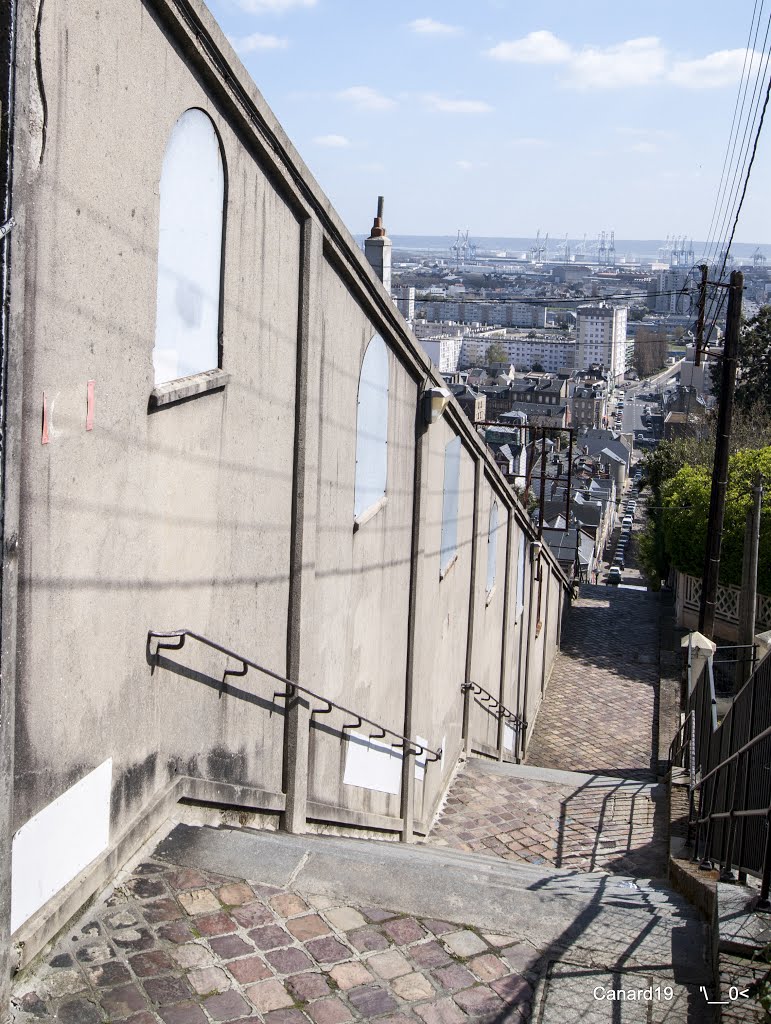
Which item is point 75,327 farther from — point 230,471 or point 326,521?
point 326,521

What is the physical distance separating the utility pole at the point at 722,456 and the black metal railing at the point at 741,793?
6514 mm

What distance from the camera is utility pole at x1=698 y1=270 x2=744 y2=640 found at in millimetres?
14359

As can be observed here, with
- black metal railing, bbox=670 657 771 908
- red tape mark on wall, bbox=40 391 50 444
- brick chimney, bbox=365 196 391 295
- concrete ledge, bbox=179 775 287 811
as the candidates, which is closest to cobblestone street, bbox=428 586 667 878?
black metal railing, bbox=670 657 771 908

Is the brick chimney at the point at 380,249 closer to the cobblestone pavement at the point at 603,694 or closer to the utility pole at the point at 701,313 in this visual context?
the cobblestone pavement at the point at 603,694

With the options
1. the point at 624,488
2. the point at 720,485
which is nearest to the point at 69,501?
the point at 720,485

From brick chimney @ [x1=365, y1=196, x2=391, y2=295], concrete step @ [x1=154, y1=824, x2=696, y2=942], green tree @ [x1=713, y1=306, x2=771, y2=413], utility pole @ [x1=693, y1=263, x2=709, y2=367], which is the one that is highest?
green tree @ [x1=713, y1=306, x2=771, y2=413]

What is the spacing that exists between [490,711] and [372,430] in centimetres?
709

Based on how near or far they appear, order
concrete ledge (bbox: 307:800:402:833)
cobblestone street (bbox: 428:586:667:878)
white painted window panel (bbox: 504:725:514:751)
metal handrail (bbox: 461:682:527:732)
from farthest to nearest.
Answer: white painted window panel (bbox: 504:725:514:751) < metal handrail (bbox: 461:682:527:732) < cobblestone street (bbox: 428:586:667:878) < concrete ledge (bbox: 307:800:402:833)

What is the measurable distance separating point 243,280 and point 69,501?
1850 mm

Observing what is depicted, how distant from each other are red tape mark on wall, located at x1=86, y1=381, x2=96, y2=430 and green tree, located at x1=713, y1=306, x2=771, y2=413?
4251 centimetres

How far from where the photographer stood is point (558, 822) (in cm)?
1048

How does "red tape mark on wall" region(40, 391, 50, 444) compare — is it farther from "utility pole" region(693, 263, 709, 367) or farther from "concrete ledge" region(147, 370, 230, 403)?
"utility pole" region(693, 263, 709, 367)

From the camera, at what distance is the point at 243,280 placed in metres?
5.29

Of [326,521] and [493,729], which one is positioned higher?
[326,521]
